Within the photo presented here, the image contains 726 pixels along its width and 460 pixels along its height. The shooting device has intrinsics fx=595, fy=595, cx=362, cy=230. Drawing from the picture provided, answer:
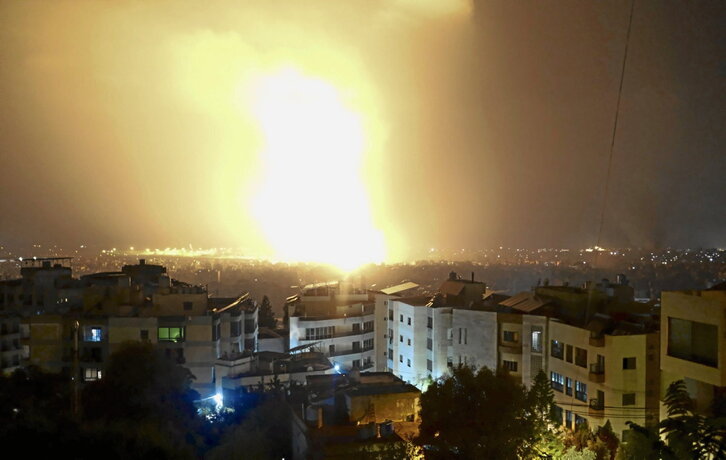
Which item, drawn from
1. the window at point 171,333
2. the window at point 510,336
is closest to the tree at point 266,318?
the window at point 171,333

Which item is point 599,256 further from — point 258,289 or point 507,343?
point 507,343

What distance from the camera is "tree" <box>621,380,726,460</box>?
35.3ft

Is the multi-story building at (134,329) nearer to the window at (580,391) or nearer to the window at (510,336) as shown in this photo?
the window at (510,336)

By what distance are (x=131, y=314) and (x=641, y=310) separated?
23615mm

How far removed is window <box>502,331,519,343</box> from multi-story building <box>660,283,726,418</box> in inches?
353

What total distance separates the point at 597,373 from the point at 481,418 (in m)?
6.80

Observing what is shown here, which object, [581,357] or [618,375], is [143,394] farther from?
[618,375]

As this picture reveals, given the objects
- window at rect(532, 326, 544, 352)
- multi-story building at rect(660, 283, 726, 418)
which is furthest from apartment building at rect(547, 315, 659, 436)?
multi-story building at rect(660, 283, 726, 418)

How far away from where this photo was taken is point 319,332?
3666 centimetres

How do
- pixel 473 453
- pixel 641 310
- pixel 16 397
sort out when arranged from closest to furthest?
pixel 473 453
pixel 16 397
pixel 641 310

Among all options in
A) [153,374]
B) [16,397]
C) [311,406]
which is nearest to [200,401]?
[153,374]

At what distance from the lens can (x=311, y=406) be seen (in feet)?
65.3

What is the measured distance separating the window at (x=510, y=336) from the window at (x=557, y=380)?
2.23 meters

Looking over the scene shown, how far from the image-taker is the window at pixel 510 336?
2475 cm
